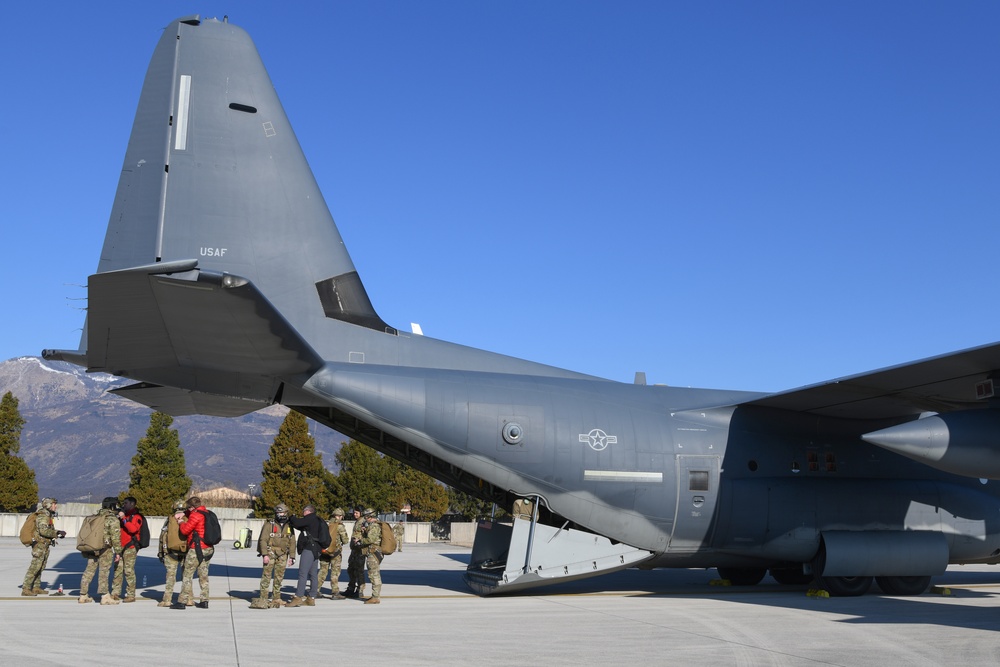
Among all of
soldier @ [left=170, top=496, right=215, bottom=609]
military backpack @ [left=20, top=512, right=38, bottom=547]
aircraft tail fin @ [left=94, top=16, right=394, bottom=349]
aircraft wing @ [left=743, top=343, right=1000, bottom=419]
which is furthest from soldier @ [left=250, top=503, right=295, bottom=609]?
aircraft wing @ [left=743, top=343, right=1000, bottom=419]

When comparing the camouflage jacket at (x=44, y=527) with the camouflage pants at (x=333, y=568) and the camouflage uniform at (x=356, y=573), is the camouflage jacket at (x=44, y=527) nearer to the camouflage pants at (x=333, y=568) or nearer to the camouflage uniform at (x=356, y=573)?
the camouflage pants at (x=333, y=568)

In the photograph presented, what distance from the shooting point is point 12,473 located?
44.6 meters

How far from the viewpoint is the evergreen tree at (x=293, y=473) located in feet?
164

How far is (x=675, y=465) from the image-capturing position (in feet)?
52.6

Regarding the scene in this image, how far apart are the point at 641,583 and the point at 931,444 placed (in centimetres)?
724

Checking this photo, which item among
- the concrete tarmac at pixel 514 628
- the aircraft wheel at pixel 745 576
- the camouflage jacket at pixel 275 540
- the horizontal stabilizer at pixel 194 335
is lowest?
the concrete tarmac at pixel 514 628

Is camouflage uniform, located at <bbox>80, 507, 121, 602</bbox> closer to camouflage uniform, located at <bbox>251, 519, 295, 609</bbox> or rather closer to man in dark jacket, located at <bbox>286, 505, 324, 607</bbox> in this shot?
camouflage uniform, located at <bbox>251, 519, 295, 609</bbox>

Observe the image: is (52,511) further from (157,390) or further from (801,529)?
(801,529)

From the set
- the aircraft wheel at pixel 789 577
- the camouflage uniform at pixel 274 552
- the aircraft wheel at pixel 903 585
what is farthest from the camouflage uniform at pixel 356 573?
the aircraft wheel at pixel 903 585

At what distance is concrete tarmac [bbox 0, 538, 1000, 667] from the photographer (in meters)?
9.63

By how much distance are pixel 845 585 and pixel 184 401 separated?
11932 millimetres

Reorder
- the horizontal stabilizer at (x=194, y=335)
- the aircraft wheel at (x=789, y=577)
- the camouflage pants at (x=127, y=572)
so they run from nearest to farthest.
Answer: the horizontal stabilizer at (x=194, y=335), the camouflage pants at (x=127, y=572), the aircraft wheel at (x=789, y=577)

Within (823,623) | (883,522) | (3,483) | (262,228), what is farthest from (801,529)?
(3,483)

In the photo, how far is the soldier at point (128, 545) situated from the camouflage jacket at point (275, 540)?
6.33 ft
